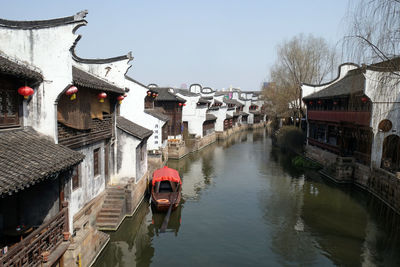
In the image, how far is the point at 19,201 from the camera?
30.7 ft

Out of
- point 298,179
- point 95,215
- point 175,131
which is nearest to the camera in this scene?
point 95,215

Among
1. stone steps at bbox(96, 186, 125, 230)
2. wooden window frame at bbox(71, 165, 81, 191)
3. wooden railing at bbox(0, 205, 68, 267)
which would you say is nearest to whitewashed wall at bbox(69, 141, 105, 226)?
wooden window frame at bbox(71, 165, 81, 191)

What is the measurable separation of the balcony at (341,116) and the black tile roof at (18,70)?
15.7 meters

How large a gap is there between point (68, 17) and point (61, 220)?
606cm

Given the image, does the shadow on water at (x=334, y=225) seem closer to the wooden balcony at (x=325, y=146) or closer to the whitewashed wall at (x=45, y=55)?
the wooden balcony at (x=325, y=146)

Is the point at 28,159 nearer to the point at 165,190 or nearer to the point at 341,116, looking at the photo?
the point at 165,190

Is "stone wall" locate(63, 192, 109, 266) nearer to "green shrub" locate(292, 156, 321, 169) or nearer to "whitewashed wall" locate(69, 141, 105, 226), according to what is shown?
"whitewashed wall" locate(69, 141, 105, 226)

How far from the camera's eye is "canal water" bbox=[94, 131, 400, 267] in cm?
1255

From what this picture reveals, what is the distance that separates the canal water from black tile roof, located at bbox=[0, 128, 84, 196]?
5.05m

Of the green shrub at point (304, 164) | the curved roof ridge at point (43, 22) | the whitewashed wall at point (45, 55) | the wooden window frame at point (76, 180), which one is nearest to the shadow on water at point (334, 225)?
the green shrub at point (304, 164)

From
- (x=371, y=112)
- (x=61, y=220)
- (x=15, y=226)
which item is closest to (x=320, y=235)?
(x=371, y=112)

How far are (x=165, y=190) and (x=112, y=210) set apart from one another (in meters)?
4.61

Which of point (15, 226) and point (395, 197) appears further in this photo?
Result: point (395, 197)

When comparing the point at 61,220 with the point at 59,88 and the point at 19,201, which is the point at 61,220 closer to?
the point at 19,201
